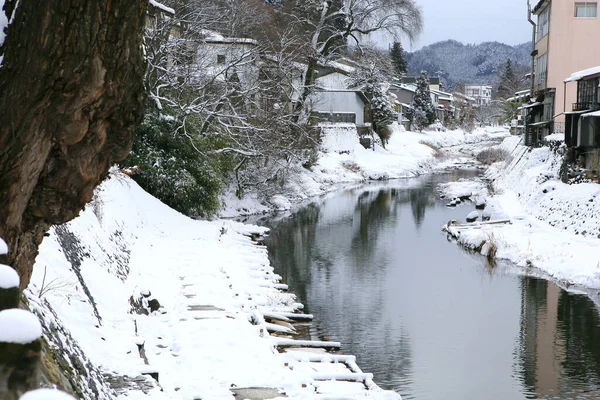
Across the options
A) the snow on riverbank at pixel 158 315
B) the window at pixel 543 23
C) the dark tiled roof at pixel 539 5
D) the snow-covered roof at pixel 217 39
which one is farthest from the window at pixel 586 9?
the snow on riverbank at pixel 158 315

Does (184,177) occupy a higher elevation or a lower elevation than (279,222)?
higher

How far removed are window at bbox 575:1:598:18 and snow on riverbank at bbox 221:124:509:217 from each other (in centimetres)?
1419

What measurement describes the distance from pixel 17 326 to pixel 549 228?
20819 millimetres

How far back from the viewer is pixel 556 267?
17016 millimetres

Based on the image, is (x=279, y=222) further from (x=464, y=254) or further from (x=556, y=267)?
(x=556, y=267)

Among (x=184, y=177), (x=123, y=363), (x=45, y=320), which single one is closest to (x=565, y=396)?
(x=123, y=363)

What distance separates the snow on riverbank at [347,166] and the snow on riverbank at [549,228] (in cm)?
782

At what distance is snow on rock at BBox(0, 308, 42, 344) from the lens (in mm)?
1797

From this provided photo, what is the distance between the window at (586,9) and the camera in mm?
32344

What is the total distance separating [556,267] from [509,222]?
553 cm

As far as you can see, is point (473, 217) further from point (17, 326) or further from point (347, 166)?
point (17, 326)

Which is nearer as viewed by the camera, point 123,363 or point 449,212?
point 123,363

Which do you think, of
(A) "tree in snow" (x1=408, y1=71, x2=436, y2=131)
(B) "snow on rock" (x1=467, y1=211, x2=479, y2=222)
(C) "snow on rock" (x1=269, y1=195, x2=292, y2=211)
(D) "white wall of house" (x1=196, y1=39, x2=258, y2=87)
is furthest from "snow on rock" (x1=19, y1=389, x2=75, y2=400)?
(A) "tree in snow" (x1=408, y1=71, x2=436, y2=131)

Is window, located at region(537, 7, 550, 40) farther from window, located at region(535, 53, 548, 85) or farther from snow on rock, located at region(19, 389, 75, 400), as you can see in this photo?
snow on rock, located at region(19, 389, 75, 400)
